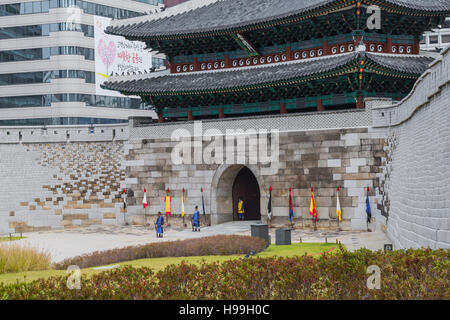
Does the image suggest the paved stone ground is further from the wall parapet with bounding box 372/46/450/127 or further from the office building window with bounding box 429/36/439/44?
the office building window with bounding box 429/36/439/44

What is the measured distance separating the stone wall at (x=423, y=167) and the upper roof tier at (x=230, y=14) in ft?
23.8

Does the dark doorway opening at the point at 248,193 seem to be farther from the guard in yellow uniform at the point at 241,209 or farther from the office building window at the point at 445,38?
the office building window at the point at 445,38

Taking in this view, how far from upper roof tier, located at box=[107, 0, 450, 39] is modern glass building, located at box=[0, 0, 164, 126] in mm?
25347

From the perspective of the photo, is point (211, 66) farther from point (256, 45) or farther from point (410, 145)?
point (410, 145)

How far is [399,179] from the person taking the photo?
891 inches

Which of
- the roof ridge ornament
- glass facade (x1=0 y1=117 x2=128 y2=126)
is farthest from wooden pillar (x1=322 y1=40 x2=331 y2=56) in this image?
glass facade (x1=0 y1=117 x2=128 y2=126)

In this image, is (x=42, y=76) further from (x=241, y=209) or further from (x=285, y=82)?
(x=285, y=82)

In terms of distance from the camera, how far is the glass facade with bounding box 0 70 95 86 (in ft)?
199

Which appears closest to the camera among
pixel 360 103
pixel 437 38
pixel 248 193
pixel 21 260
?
pixel 21 260

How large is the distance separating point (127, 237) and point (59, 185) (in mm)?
9204

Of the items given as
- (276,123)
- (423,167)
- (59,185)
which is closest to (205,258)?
(423,167)

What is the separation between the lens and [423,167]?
1750cm
